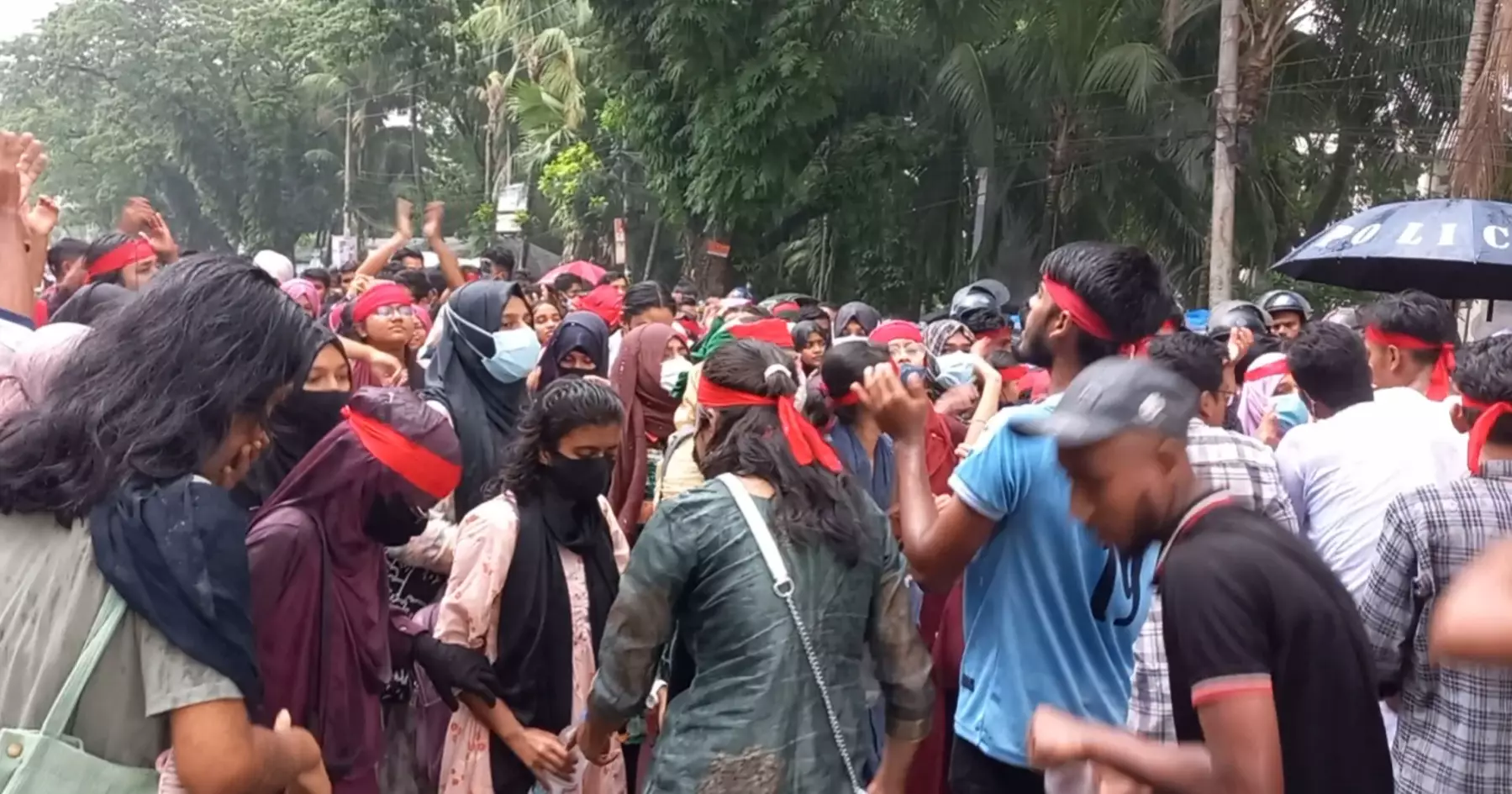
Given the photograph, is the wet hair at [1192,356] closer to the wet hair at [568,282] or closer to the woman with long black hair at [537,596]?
the woman with long black hair at [537,596]

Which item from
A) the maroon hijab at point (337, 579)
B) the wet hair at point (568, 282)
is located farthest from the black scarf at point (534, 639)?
the wet hair at point (568, 282)

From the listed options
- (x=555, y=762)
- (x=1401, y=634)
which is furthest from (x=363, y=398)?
(x=1401, y=634)

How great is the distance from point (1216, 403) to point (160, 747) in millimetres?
3753

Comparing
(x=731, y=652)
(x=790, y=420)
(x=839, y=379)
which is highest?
(x=790, y=420)

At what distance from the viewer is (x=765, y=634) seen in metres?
2.67

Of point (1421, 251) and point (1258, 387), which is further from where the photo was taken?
point (1421, 251)

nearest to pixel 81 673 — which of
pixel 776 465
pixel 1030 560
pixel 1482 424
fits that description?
pixel 776 465

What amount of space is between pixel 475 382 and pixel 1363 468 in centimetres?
335

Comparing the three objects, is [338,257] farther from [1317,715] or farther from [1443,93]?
[1317,715]

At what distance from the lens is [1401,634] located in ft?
10.6

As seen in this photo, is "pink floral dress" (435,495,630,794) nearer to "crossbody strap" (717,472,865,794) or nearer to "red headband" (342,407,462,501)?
"red headband" (342,407,462,501)

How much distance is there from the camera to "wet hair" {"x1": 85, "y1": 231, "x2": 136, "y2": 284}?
223 inches

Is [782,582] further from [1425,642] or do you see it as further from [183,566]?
[1425,642]

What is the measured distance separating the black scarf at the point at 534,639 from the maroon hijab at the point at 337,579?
32cm
